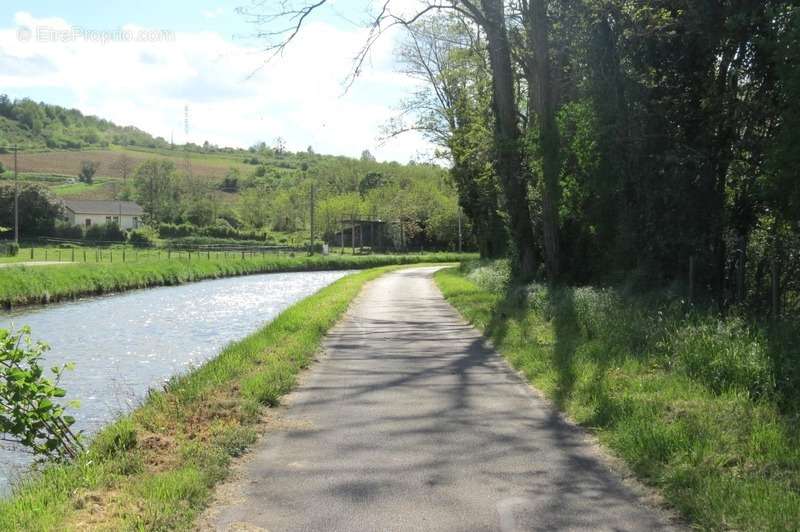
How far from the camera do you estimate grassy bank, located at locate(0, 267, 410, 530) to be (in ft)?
16.3

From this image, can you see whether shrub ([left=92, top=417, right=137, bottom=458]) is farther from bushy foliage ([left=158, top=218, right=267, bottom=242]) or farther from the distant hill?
the distant hill

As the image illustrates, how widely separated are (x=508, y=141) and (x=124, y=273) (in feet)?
80.2

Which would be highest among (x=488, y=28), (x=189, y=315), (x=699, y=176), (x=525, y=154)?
(x=488, y=28)

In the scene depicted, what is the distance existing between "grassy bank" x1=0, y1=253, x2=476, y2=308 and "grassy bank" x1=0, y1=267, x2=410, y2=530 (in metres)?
22.1

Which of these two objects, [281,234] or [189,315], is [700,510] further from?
[281,234]

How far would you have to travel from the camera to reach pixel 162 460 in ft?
20.9

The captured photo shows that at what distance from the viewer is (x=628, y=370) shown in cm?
950

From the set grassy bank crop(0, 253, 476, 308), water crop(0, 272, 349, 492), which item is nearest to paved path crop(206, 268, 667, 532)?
water crop(0, 272, 349, 492)

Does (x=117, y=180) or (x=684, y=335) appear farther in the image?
(x=117, y=180)

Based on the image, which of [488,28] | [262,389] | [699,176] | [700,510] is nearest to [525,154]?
[488,28]

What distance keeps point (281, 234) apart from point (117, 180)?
55.2m

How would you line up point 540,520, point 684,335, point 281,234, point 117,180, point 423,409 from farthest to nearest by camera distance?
point 117,180 < point 281,234 < point 684,335 < point 423,409 < point 540,520

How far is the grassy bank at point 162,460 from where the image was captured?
4973mm

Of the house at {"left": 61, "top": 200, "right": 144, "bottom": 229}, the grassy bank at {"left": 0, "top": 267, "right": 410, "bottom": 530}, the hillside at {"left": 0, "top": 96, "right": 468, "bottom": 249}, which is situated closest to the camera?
the grassy bank at {"left": 0, "top": 267, "right": 410, "bottom": 530}
